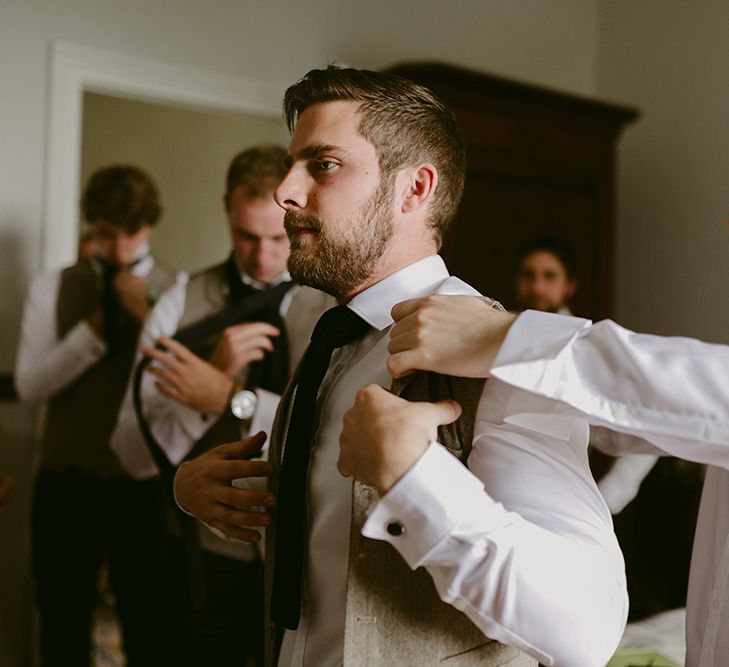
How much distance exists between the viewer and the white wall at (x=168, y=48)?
2.94 m

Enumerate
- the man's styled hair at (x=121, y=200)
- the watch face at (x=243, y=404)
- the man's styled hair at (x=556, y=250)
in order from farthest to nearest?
the man's styled hair at (x=556, y=250), the man's styled hair at (x=121, y=200), the watch face at (x=243, y=404)

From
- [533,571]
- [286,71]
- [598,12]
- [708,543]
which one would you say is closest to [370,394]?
[533,571]

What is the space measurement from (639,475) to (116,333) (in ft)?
5.60

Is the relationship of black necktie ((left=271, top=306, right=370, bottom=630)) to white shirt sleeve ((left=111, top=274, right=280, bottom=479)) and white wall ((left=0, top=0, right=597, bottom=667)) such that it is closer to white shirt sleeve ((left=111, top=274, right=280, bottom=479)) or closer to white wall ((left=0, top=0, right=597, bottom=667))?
white shirt sleeve ((left=111, top=274, right=280, bottom=479))

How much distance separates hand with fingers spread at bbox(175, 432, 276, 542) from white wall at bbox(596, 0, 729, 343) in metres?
2.92

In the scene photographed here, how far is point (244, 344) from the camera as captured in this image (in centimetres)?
208

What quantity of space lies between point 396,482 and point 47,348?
2.20 metres

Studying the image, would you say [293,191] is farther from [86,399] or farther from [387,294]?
[86,399]

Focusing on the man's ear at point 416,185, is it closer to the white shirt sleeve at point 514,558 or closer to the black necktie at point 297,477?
the black necktie at point 297,477

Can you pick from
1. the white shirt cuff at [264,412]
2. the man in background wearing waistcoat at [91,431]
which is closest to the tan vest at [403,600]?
the white shirt cuff at [264,412]

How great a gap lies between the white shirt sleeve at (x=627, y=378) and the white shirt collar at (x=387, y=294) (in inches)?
13.5

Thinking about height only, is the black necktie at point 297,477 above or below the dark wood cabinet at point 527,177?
below

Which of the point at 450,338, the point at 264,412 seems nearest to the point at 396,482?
the point at 450,338

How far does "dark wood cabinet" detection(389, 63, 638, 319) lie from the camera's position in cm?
350
